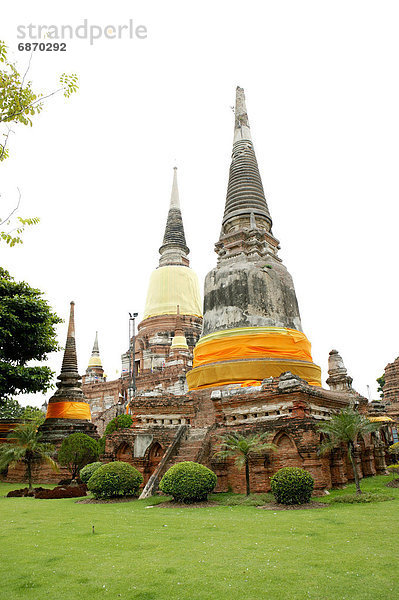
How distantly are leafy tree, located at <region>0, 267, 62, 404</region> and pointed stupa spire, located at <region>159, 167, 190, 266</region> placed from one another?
2662 centimetres

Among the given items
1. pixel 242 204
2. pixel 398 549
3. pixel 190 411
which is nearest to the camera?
pixel 398 549

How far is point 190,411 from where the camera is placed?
56.8 feet

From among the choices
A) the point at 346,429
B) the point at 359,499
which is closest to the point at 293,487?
the point at 359,499

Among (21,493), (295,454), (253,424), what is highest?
(253,424)

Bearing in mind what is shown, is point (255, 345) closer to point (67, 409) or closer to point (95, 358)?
point (67, 409)

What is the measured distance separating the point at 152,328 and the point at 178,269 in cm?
673

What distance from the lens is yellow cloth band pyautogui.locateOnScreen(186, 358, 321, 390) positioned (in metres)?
17.5

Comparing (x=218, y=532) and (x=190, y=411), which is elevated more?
(x=190, y=411)

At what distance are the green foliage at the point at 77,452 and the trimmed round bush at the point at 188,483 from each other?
8.98m

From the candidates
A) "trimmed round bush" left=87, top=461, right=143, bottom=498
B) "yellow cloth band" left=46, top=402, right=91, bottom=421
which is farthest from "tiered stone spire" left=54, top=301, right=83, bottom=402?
"trimmed round bush" left=87, top=461, right=143, bottom=498

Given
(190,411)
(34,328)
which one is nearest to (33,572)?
(190,411)

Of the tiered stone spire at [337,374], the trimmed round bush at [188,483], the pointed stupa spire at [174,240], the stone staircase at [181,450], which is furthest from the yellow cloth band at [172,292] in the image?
the trimmed round bush at [188,483]

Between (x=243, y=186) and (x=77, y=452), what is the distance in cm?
1542

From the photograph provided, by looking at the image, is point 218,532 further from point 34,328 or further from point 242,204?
point 242,204
